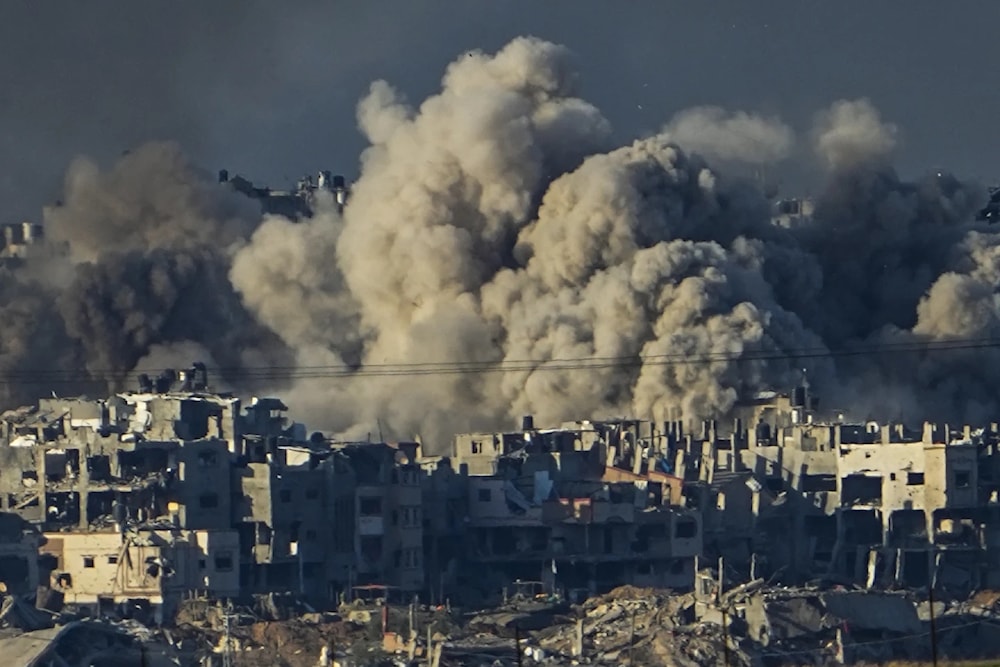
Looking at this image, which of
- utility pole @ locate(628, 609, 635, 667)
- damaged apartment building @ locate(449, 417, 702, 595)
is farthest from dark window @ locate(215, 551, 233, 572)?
utility pole @ locate(628, 609, 635, 667)

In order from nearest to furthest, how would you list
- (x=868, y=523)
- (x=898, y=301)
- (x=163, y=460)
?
1. (x=163, y=460)
2. (x=868, y=523)
3. (x=898, y=301)

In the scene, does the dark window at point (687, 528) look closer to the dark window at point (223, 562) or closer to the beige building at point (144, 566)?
the beige building at point (144, 566)

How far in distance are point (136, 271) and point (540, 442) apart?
17240 millimetres

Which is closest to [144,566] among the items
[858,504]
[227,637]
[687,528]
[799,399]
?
[227,637]

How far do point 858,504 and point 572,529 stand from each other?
6.92 meters

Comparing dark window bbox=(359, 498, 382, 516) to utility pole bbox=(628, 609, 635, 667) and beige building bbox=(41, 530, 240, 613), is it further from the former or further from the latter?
utility pole bbox=(628, 609, 635, 667)

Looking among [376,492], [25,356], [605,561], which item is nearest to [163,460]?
[376,492]

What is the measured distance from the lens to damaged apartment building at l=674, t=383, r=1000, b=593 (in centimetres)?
8206

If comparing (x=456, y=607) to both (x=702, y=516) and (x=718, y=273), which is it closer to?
(x=702, y=516)

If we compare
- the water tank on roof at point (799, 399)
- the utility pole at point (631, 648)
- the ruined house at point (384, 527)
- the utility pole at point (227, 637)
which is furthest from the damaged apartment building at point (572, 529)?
the utility pole at point (227, 637)

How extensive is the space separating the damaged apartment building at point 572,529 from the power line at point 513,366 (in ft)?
27.3

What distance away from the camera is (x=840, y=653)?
72.6 meters

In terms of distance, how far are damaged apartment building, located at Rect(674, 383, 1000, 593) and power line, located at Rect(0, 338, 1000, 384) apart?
576 centimetres

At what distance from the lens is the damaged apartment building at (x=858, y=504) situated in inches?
3231
